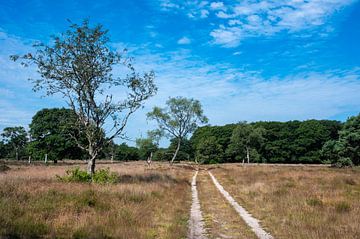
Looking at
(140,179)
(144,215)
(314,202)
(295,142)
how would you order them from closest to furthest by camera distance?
(144,215) → (314,202) → (140,179) → (295,142)

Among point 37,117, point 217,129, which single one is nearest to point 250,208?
point 37,117

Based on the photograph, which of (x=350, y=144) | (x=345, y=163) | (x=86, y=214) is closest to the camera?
(x=86, y=214)

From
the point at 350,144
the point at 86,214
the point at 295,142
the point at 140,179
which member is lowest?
Answer: the point at 86,214

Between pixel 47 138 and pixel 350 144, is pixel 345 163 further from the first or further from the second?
pixel 47 138

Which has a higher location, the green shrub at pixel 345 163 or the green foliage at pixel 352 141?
the green foliage at pixel 352 141

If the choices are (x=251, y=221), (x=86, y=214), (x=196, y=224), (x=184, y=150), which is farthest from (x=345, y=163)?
(x=184, y=150)

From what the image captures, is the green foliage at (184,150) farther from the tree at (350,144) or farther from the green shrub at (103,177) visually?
the green shrub at (103,177)

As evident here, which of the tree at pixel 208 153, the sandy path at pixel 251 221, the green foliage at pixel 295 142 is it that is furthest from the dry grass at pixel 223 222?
the green foliage at pixel 295 142

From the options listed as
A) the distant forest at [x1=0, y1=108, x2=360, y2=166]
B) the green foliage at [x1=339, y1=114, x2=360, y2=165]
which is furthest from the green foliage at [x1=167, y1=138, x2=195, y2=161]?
the green foliage at [x1=339, y1=114, x2=360, y2=165]

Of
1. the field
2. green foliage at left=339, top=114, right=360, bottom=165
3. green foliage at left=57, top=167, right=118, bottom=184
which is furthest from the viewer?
green foliage at left=339, top=114, right=360, bottom=165

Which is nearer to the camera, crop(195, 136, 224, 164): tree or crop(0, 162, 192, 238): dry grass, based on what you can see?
crop(0, 162, 192, 238): dry grass

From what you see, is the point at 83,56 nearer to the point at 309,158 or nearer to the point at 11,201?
the point at 11,201

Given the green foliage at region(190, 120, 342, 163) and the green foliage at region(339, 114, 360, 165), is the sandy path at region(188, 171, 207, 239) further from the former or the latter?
the green foliage at region(190, 120, 342, 163)

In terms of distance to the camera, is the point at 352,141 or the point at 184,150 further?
the point at 184,150
